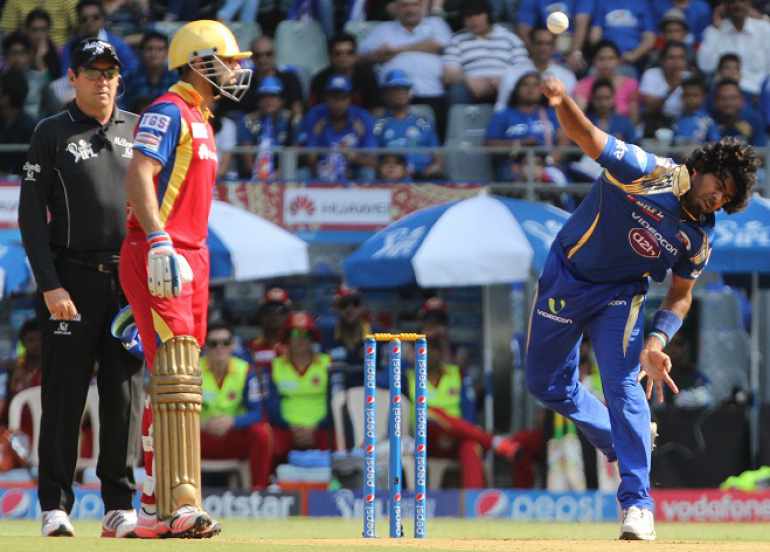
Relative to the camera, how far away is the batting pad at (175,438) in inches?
272

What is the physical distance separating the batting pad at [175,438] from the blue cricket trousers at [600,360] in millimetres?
2223

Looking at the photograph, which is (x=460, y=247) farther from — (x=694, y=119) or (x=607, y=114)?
(x=694, y=119)

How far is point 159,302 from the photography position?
7133 mm

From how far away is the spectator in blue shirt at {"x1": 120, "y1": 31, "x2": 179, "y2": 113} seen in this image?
15.2m

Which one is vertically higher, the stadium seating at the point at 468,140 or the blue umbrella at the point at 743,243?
the stadium seating at the point at 468,140

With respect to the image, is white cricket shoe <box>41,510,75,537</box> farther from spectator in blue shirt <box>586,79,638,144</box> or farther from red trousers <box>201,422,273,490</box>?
spectator in blue shirt <box>586,79,638,144</box>

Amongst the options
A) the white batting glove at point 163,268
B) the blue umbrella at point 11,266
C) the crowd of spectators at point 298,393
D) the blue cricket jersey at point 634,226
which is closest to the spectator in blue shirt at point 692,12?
the crowd of spectators at point 298,393

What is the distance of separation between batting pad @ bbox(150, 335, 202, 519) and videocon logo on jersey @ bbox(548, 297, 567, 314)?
2.21 metres

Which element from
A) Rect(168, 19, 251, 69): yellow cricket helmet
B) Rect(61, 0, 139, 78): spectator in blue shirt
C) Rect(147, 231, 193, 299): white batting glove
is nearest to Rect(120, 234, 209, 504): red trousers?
Rect(147, 231, 193, 299): white batting glove

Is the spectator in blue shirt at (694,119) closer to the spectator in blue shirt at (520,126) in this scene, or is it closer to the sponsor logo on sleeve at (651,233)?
the spectator in blue shirt at (520,126)

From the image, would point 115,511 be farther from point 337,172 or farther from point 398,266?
point 337,172

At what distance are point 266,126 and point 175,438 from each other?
27.9 ft

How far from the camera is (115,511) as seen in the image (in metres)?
8.12

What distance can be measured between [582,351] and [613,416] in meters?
5.40
